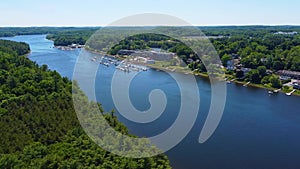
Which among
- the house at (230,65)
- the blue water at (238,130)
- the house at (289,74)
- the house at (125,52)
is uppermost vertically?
the house at (125,52)

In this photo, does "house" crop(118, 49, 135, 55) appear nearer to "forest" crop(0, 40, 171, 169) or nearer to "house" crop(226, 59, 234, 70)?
"house" crop(226, 59, 234, 70)

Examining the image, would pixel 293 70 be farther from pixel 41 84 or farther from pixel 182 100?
pixel 41 84

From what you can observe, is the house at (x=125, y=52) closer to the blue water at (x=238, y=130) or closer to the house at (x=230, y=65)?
the house at (x=230, y=65)

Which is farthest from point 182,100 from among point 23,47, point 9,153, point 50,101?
point 23,47

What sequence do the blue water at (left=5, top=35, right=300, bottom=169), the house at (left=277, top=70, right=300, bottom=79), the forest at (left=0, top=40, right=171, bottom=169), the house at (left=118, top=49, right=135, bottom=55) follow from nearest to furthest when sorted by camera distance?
the forest at (left=0, top=40, right=171, bottom=169) → the blue water at (left=5, top=35, right=300, bottom=169) → the house at (left=277, top=70, right=300, bottom=79) → the house at (left=118, top=49, right=135, bottom=55)

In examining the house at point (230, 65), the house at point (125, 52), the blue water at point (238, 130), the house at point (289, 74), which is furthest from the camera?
the house at point (125, 52)

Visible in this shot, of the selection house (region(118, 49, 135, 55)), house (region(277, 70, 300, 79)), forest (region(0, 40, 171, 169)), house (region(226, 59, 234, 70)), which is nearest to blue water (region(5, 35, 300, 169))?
forest (region(0, 40, 171, 169))

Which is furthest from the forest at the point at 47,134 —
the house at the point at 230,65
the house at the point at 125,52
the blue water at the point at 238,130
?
the house at the point at 125,52
